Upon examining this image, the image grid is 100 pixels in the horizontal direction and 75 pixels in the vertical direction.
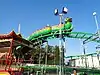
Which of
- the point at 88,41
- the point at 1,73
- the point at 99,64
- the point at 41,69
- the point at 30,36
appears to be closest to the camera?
the point at 1,73

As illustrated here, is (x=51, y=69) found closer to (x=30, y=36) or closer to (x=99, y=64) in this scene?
(x=30, y=36)

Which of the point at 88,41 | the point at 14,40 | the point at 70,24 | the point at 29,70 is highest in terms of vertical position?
the point at 70,24

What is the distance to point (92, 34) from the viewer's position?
128 ft

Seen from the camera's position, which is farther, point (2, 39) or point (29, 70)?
point (29, 70)

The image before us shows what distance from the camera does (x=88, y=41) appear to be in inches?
1555

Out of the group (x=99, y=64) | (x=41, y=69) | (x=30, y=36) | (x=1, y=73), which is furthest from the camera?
(x=99, y=64)

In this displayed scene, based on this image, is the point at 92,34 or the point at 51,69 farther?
the point at 92,34

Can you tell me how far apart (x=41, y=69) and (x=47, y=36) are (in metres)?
10.0

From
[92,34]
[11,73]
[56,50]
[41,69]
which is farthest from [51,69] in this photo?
[11,73]

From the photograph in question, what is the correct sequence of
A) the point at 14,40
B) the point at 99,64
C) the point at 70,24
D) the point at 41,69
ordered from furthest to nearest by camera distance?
the point at 99,64 → the point at 70,24 → the point at 41,69 → the point at 14,40

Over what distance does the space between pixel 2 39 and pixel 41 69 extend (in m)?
16.9

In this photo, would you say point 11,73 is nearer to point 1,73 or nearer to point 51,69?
point 1,73

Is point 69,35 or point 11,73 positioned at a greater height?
point 69,35

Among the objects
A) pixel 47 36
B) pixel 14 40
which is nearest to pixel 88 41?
pixel 47 36
